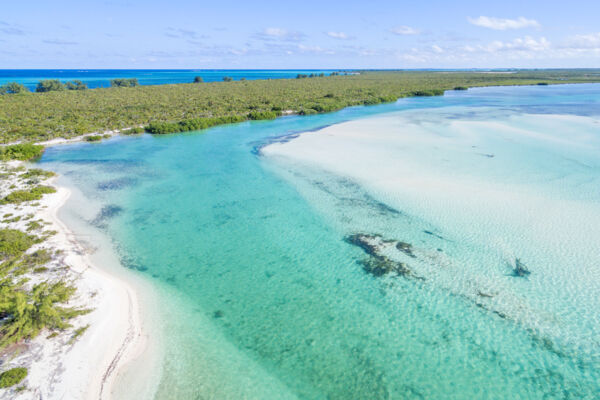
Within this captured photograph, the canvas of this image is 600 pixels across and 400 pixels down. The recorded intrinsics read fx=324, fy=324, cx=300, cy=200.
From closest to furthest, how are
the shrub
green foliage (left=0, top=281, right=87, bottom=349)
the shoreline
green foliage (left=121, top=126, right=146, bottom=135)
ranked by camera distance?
the shoreline
green foliage (left=0, top=281, right=87, bottom=349)
the shrub
green foliage (left=121, top=126, right=146, bottom=135)

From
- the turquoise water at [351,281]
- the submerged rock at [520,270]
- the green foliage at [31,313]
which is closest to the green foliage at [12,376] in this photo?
the green foliage at [31,313]

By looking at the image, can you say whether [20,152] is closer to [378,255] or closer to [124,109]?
[124,109]

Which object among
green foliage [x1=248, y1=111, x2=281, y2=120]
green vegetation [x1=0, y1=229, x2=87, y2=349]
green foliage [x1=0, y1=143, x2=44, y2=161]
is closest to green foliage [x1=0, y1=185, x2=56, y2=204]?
green vegetation [x1=0, y1=229, x2=87, y2=349]

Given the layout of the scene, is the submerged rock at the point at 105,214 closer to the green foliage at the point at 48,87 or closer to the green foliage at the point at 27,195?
the green foliage at the point at 27,195

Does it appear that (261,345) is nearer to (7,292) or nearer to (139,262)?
(139,262)

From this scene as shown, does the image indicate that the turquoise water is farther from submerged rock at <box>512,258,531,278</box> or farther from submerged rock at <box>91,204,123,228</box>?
submerged rock at <box>512,258,531,278</box>

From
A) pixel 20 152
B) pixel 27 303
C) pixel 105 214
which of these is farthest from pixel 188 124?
pixel 27 303
